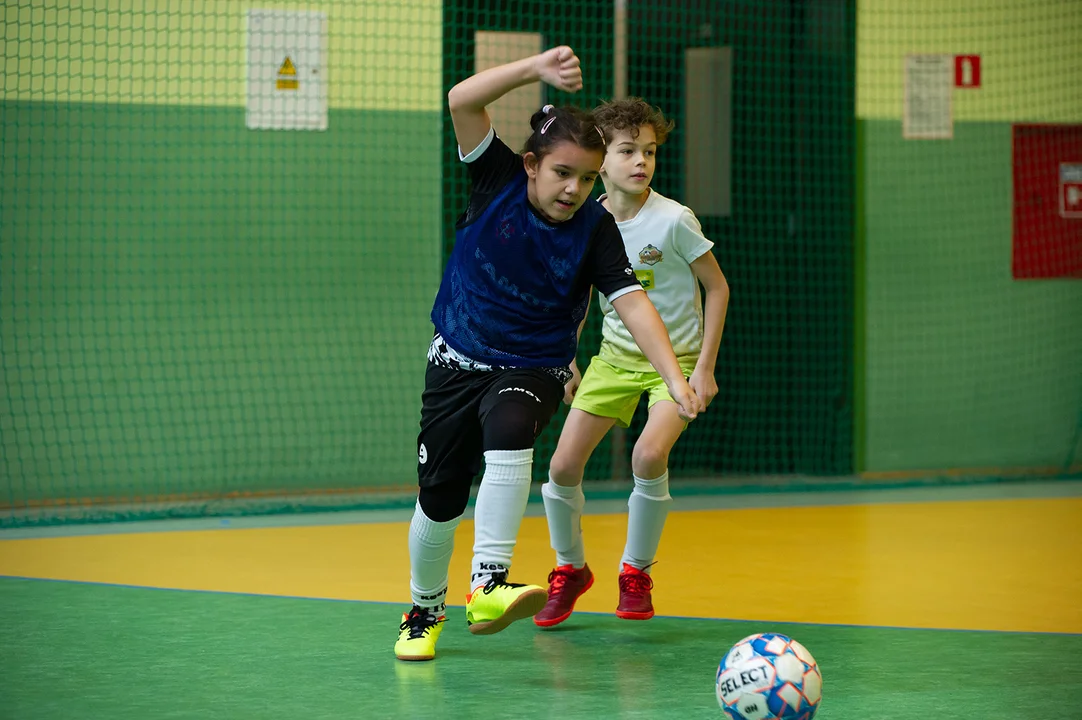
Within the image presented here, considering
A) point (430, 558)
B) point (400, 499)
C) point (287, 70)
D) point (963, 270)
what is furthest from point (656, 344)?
point (963, 270)

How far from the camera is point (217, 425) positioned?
696cm

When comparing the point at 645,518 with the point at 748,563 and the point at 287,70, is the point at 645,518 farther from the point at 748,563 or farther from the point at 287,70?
the point at 287,70

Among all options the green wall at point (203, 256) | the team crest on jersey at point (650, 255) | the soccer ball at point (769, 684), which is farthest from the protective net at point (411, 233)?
the soccer ball at point (769, 684)

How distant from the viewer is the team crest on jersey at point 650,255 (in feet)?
14.1

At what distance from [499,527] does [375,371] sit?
13.0 ft

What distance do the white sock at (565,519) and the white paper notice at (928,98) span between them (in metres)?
4.85

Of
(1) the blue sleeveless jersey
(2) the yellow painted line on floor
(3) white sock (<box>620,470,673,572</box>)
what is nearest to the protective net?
(2) the yellow painted line on floor

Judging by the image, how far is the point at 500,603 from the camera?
126 inches

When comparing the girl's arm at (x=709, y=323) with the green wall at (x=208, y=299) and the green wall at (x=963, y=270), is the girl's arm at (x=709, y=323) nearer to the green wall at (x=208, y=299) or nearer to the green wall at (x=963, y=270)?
the green wall at (x=208, y=299)

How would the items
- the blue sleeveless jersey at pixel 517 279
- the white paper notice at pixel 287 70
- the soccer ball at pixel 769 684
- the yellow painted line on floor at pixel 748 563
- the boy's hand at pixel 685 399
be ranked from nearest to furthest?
the soccer ball at pixel 769 684
the boy's hand at pixel 685 399
the blue sleeveless jersey at pixel 517 279
the yellow painted line on floor at pixel 748 563
the white paper notice at pixel 287 70

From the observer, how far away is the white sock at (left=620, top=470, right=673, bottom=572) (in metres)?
4.26

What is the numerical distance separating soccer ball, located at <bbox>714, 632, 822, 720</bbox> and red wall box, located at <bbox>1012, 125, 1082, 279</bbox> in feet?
20.3

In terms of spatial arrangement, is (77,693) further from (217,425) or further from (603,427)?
(217,425)

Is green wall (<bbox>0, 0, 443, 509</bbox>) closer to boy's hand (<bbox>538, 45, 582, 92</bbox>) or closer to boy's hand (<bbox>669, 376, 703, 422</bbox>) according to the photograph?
boy's hand (<bbox>669, 376, 703, 422</bbox>)
